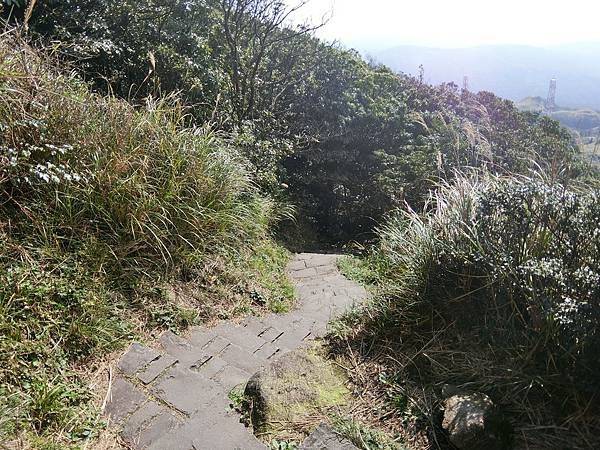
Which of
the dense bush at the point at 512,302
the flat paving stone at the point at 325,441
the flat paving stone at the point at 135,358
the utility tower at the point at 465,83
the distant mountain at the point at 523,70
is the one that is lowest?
the flat paving stone at the point at 135,358

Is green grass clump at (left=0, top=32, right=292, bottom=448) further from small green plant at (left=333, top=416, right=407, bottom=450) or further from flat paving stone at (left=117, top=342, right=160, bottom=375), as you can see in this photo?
small green plant at (left=333, top=416, right=407, bottom=450)

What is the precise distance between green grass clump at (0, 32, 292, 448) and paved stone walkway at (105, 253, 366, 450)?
16 cm

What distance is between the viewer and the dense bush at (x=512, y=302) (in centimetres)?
222

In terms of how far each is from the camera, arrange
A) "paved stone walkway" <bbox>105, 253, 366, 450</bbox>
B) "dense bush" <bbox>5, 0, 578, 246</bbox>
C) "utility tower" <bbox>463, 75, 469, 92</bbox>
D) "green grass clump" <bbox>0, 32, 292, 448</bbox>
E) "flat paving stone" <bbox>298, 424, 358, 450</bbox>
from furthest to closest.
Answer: "utility tower" <bbox>463, 75, 469, 92</bbox> → "dense bush" <bbox>5, 0, 578, 246</bbox> → "green grass clump" <bbox>0, 32, 292, 448</bbox> → "paved stone walkway" <bbox>105, 253, 366, 450</bbox> → "flat paving stone" <bbox>298, 424, 358, 450</bbox>

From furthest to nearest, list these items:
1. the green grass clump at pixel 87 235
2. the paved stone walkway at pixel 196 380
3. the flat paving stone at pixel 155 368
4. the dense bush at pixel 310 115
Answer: the dense bush at pixel 310 115 < the flat paving stone at pixel 155 368 < the green grass clump at pixel 87 235 < the paved stone walkway at pixel 196 380

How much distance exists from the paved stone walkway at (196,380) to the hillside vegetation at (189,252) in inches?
6.3

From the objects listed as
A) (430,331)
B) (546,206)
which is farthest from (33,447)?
(546,206)

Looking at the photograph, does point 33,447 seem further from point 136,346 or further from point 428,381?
point 428,381

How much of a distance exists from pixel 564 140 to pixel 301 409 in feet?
23.5

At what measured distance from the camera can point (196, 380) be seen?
8.34 feet

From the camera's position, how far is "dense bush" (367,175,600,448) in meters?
2.22

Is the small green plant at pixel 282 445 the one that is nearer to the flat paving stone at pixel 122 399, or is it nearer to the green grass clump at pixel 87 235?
the flat paving stone at pixel 122 399

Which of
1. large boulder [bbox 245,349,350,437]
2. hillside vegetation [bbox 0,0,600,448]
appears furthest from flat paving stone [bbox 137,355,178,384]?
large boulder [bbox 245,349,350,437]

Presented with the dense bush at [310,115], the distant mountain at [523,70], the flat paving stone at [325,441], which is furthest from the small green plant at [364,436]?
the distant mountain at [523,70]
